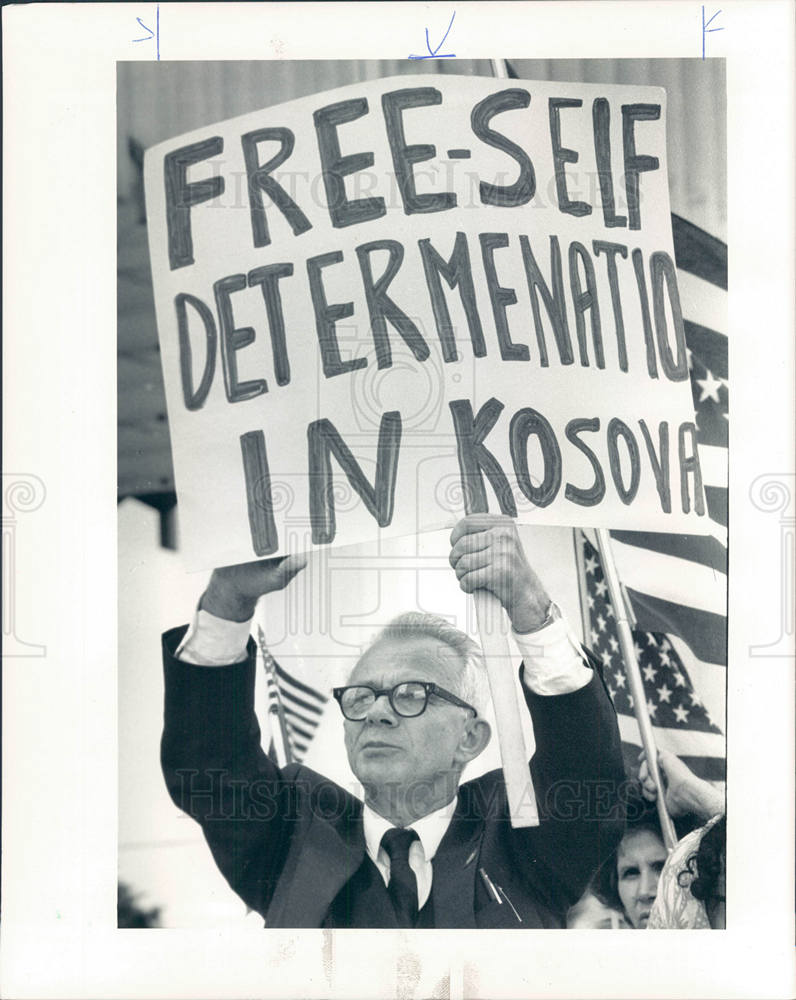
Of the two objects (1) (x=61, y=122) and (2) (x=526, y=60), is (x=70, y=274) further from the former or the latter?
(2) (x=526, y=60)

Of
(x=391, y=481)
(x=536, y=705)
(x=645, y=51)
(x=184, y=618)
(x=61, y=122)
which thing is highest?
(x=645, y=51)

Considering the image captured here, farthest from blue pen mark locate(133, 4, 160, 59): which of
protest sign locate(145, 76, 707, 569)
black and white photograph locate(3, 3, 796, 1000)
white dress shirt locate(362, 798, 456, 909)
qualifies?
white dress shirt locate(362, 798, 456, 909)

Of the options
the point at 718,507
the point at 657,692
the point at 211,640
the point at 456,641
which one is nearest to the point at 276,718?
the point at 211,640

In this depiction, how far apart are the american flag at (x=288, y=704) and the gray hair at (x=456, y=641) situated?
0.64 ft

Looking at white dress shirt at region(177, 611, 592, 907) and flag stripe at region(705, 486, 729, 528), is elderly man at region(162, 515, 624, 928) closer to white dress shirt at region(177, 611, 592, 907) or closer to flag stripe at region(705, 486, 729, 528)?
white dress shirt at region(177, 611, 592, 907)

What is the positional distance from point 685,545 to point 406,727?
810 mm

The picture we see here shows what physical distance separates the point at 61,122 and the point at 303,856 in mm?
1879

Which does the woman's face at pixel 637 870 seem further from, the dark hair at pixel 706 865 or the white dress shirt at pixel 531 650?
the white dress shirt at pixel 531 650

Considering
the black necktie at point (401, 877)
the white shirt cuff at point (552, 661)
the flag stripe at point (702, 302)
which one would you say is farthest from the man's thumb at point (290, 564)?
the flag stripe at point (702, 302)

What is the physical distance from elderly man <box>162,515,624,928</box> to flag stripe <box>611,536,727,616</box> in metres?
0.22

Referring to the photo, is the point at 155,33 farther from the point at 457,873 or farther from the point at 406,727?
the point at 457,873

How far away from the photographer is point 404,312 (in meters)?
2.71

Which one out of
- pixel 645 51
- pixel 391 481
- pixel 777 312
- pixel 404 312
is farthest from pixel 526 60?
pixel 391 481

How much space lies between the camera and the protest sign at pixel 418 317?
270cm
